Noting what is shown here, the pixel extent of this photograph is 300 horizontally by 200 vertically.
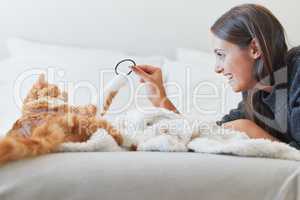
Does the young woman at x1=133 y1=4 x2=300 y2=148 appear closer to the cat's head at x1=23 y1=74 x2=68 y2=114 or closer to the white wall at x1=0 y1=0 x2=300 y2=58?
the cat's head at x1=23 y1=74 x2=68 y2=114

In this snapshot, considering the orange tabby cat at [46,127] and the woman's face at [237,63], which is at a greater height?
the woman's face at [237,63]

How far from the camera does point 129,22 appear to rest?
2178 mm

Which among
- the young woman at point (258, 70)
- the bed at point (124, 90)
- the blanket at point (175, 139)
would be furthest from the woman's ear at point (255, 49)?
the bed at point (124, 90)

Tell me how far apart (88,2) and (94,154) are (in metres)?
1.39

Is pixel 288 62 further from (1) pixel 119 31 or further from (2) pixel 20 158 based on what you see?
(1) pixel 119 31

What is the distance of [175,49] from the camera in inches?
86.5

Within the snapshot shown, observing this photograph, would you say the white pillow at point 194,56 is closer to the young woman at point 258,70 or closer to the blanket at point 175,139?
the young woman at point 258,70

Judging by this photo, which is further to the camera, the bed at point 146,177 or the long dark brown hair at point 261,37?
the long dark brown hair at point 261,37

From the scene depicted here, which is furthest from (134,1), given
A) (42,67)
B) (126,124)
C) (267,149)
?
(267,149)

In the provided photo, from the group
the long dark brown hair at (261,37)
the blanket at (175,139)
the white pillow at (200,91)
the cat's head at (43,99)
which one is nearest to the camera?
the blanket at (175,139)

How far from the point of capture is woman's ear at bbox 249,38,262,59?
52.2 inches

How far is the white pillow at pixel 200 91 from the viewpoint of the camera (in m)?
1.79

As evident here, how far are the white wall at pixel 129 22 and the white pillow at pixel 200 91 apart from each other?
0.27 metres

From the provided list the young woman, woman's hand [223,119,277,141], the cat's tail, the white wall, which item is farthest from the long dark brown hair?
the white wall
